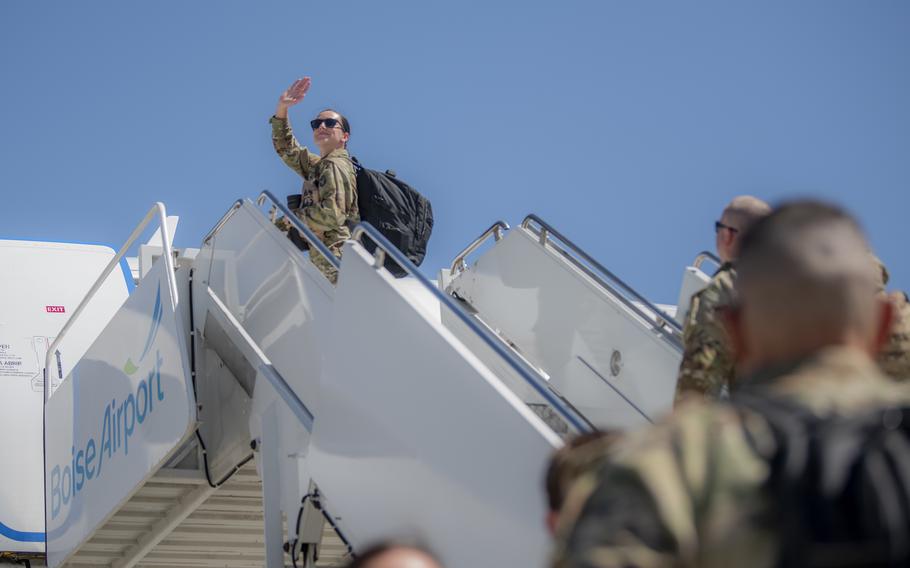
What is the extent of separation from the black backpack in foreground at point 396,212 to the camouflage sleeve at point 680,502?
5.51 metres

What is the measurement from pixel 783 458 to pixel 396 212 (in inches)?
225

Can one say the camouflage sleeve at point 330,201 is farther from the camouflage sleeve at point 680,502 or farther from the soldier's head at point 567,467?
the camouflage sleeve at point 680,502

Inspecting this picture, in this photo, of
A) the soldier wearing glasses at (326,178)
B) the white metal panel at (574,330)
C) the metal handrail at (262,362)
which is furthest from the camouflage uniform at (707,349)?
the soldier wearing glasses at (326,178)

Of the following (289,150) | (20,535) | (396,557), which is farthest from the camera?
(20,535)

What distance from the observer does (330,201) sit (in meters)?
7.01

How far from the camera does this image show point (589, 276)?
6.68m

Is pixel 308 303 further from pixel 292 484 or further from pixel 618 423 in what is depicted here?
pixel 618 423

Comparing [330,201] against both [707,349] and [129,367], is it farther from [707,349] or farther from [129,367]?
[707,349]

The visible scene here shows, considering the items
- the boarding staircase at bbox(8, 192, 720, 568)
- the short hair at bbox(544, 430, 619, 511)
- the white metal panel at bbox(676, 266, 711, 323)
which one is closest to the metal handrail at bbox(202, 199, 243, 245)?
the boarding staircase at bbox(8, 192, 720, 568)

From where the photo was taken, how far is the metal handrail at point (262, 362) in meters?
5.59

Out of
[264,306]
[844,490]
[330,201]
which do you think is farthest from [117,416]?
[844,490]

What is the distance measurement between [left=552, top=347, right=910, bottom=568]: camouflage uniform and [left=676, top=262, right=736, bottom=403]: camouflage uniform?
2.40 m

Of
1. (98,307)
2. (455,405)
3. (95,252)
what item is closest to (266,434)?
(455,405)

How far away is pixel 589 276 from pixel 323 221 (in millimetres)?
1555
